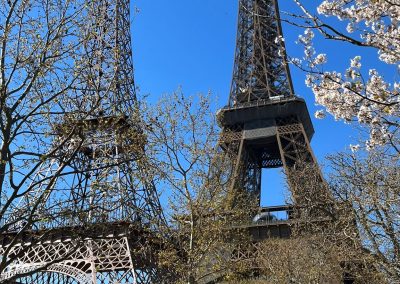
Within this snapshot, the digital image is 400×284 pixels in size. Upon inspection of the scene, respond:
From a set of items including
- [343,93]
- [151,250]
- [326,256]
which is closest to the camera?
[343,93]

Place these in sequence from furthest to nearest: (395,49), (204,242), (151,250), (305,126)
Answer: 1. (305,126)
2. (151,250)
3. (204,242)
4. (395,49)

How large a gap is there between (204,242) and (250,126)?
89.2 ft

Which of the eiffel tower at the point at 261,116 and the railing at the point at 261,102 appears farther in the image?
the railing at the point at 261,102

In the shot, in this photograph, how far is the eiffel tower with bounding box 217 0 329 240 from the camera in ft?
135

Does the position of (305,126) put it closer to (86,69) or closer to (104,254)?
(104,254)

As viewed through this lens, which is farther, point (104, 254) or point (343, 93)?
point (104, 254)

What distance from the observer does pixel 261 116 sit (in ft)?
147

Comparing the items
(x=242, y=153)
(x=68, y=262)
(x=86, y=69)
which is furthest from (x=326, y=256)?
(x=242, y=153)

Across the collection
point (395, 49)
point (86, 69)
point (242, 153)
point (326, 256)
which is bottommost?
point (326, 256)

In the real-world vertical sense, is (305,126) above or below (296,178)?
above

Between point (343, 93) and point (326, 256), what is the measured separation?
16.1 meters

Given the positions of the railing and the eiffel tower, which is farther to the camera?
the railing

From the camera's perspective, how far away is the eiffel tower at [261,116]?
135ft

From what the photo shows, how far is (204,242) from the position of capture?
18562 millimetres
